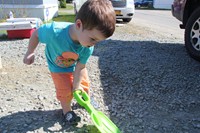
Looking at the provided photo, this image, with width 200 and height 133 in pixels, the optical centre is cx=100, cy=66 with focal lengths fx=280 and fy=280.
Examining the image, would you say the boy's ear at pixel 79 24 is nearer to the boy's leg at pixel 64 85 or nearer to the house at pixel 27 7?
the boy's leg at pixel 64 85

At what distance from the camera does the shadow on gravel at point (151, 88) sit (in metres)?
2.54

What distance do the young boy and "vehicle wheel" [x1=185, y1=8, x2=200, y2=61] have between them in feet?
6.88

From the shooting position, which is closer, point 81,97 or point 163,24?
point 81,97

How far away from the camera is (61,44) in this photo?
219cm

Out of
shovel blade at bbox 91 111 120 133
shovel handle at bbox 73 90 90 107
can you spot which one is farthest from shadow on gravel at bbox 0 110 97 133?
shovel handle at bbox 73 90 90 107

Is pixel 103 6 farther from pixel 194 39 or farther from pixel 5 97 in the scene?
pixel 194 39

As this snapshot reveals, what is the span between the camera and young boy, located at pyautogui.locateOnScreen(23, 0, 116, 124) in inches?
71.6

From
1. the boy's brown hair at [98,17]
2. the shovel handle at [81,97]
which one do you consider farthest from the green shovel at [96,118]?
the boy's brown hair at [98,17]

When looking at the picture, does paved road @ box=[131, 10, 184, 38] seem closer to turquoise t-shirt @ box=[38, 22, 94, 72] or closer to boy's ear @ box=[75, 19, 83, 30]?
turquoise t-shirt @ box=[38, 22, 94, 72]

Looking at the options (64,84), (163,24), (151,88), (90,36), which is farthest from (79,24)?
(163,24)

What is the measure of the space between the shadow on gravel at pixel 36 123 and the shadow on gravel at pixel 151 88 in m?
0.45

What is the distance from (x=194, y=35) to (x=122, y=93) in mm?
1716

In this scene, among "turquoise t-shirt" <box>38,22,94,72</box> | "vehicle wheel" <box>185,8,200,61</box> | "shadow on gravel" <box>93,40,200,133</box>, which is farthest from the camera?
"vehicle wheel" <box>185,8,200,61</box>

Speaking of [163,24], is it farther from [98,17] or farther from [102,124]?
[98,17]
